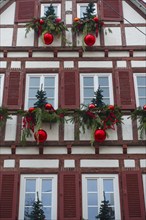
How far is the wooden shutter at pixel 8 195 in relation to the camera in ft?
40.3

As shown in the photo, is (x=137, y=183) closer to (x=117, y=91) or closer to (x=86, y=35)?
(x=117, y=91)

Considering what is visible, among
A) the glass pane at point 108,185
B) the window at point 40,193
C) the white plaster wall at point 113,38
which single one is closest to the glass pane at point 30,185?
the window at point 40,193

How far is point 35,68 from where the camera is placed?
14766 mm

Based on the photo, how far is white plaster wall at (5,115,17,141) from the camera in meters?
13.4

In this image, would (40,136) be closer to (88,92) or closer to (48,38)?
(88,92)

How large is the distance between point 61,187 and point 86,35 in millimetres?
4801

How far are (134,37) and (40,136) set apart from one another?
4590 millimetres

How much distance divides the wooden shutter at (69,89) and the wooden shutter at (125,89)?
117cm

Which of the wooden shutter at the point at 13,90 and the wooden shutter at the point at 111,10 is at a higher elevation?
the wooden shutter at the point at 111,10

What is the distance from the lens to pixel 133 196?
12.5 m

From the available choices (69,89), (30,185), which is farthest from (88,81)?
(30,185)

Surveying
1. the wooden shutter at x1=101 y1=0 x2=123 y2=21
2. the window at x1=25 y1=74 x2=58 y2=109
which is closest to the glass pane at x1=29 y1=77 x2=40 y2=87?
the window at x1=25 y1=74 x2=58 y2=109

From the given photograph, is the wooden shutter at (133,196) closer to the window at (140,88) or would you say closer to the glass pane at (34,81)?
the window at (140,88)

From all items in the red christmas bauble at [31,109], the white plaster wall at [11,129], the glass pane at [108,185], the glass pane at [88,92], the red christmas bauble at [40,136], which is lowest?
the glass pane at [108,185]
